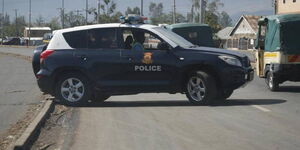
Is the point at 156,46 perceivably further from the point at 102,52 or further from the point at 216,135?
the point at 216,135

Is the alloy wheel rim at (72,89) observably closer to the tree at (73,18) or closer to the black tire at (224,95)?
the black tire at (224,95)

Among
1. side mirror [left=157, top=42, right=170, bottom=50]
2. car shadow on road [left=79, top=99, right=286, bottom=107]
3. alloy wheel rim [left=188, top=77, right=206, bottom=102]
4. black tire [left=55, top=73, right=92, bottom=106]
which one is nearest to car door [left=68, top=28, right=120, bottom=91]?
black tire [left=55, top=73, right=92, bottom=106]

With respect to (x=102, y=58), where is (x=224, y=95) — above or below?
below

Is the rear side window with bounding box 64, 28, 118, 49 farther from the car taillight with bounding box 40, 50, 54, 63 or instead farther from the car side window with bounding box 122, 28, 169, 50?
the car taillight with bounding box 40, 50, 54, 63

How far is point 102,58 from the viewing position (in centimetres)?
1323

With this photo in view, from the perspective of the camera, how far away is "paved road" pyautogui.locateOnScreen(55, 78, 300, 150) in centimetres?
837

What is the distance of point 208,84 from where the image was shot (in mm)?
12727

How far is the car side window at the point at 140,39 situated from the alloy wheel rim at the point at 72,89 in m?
1.37

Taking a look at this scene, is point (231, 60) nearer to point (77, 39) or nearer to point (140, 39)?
point (140, 39)

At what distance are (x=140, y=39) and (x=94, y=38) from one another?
1.05m

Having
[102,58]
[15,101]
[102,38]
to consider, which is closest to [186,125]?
[102,58]

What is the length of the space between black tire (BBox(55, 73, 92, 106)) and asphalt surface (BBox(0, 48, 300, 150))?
356mm

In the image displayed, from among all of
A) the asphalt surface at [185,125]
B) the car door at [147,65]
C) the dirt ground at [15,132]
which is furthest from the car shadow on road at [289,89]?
the dirt ground at [15,132]

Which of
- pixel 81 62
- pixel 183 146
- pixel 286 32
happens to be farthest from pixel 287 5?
pixel 183 146
